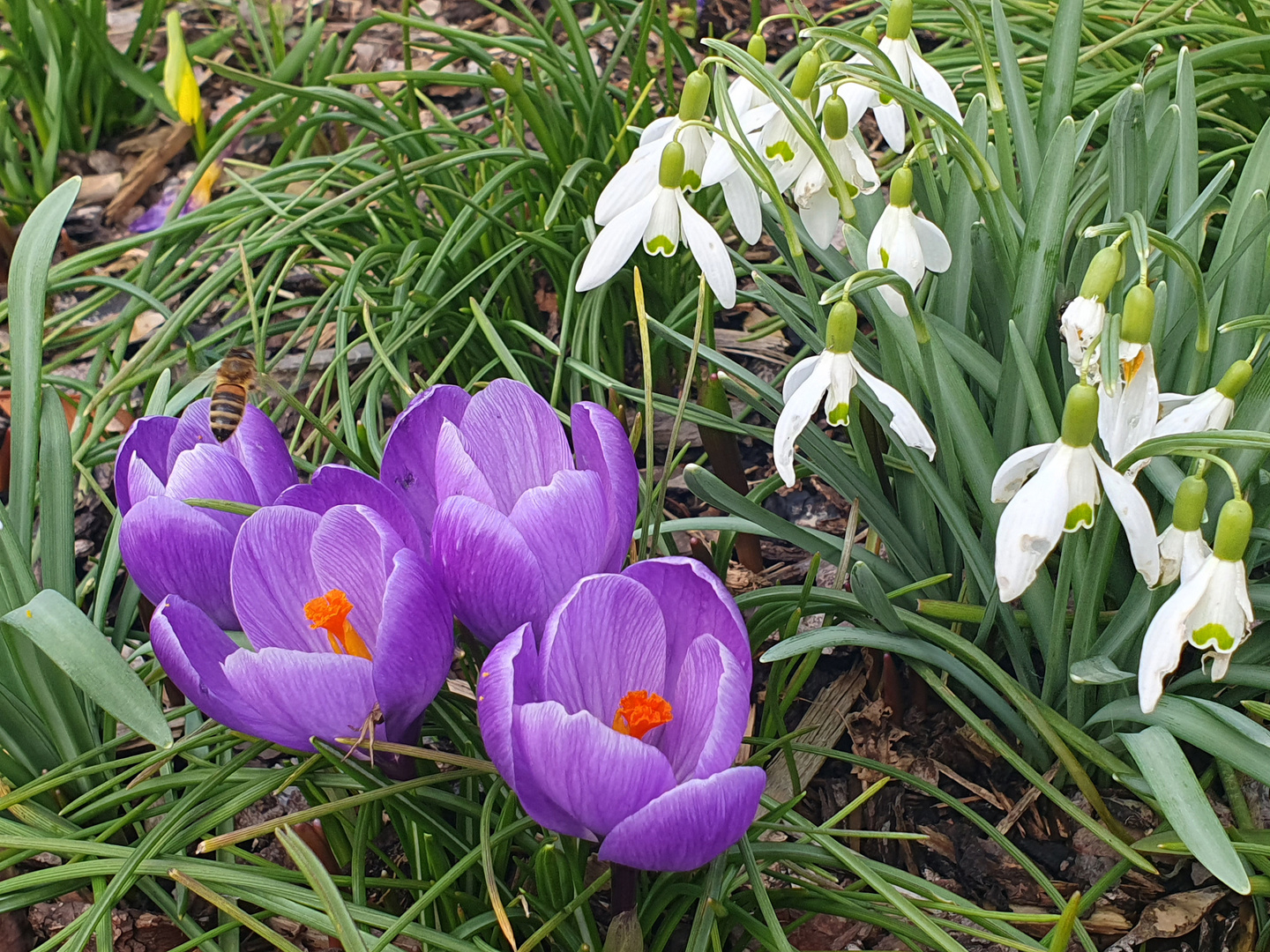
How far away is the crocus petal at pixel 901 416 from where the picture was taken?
111 cm

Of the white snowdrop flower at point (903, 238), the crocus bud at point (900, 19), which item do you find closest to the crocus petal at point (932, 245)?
the white snowdrop flower at point (903, 238)

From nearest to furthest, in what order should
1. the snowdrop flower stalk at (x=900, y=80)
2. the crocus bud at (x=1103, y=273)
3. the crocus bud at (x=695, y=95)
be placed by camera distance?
the crocus bud at (x=1103, y=273) → the crocus bud at (x=695, y=95) → the snowdrop flower stalk at (x=900, y=80)

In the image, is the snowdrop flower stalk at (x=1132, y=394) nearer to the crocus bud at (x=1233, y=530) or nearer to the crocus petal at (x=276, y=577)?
the crocus bud at (x=1233, y=530)

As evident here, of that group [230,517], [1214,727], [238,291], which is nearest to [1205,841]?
[1214,727]

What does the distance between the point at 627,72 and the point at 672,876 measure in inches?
94.9

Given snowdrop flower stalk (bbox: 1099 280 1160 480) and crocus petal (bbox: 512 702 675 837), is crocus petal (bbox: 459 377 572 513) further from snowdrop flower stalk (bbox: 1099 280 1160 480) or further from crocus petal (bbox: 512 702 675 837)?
snowdrop flower stalk (bbox: 1099 280 1160 480)

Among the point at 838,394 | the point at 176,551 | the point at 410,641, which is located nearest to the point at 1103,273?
the point at 838,394

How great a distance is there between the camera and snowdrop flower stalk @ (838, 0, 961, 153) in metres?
1.29

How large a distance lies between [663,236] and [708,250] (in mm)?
55

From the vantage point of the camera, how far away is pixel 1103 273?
0.98 m

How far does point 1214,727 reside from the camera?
45.6 inches

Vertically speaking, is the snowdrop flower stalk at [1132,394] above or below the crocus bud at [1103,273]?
below

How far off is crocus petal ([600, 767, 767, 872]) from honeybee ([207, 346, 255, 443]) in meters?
0.71

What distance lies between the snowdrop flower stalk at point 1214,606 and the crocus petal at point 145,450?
3.32ft
